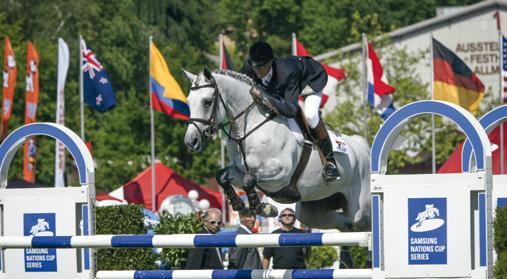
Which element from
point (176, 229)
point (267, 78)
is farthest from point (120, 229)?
point (267, 78)

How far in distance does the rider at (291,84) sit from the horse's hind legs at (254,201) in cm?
67

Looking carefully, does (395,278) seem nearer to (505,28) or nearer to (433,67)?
(433,67)

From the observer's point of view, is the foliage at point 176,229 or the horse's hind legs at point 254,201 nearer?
the horse's hind legs at point 254,201

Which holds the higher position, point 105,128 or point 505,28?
point 505,28

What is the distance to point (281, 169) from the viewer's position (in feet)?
31.3

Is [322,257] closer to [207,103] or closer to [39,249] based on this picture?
[207,103]

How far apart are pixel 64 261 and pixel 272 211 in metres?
1.73

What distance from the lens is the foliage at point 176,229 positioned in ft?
37.0

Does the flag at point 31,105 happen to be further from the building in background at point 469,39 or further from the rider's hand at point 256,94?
the building in background at point 469,39

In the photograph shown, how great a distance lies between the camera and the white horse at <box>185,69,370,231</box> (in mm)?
9281

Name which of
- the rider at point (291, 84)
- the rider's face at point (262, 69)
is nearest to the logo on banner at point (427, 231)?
the rider at point (291, 84)

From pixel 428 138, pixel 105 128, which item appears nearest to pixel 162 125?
pixel 105 128

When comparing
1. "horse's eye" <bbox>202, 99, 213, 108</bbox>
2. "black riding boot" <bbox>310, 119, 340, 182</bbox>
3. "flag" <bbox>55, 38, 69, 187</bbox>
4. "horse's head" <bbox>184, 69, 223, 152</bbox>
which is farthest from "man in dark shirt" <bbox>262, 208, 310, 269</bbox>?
"flag" <bbox>55, 38, 69, 187</bbox>

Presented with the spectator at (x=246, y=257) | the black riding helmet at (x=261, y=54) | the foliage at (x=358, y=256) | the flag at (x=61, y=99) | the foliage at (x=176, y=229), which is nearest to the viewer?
the black riding helmet at (x=261, y=54)
